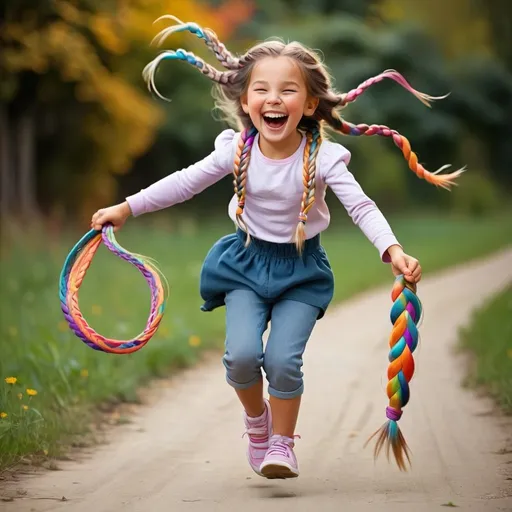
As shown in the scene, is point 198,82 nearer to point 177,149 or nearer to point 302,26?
point 177,149

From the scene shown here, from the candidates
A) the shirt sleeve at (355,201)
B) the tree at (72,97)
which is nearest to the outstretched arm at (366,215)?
the shirt sleeve at (355,201)

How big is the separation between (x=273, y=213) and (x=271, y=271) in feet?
0.74

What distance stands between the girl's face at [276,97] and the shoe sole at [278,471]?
123 centimetres

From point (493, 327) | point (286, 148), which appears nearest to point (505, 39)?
point (493, 327)

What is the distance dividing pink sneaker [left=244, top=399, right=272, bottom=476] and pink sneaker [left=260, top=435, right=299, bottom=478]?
0.38 ft

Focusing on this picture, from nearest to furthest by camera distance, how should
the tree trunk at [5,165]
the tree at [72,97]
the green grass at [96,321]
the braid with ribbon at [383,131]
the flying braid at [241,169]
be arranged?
the flying braid at [241,169], the braid with ribbon at [383,131], the green grass at [96,321], the tree at [72,97], the tree trunk at [5,165]

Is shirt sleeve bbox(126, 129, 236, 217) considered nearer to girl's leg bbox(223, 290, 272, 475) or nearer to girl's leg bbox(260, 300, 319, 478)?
girl's leg bbox(223, 290, 272, 475)

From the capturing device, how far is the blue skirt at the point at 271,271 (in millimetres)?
4438

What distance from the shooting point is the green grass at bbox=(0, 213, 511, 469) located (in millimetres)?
5395

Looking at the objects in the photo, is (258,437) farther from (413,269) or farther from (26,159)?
(26,159)

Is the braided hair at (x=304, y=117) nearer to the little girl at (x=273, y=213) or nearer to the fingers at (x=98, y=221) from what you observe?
the little girl at (x=273, y=213)

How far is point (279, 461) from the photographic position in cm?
428

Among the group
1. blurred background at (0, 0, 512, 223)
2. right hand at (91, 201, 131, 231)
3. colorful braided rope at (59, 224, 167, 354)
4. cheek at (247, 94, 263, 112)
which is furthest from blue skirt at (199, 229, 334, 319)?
blurred background at (0, 0, 512, 223)

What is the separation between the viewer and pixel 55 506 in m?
3.99
